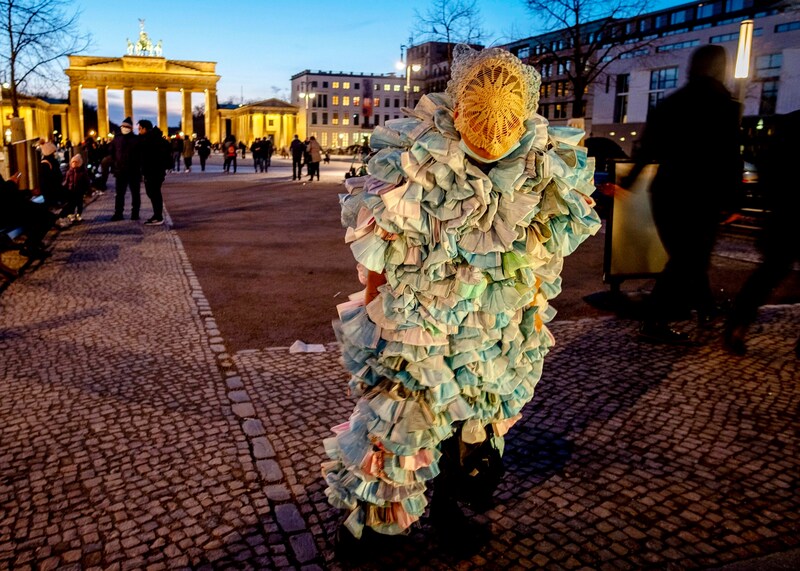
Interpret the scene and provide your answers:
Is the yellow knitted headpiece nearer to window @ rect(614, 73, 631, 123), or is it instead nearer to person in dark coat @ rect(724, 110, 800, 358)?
person in dark coat @ rect(724, 110, 800, 358)

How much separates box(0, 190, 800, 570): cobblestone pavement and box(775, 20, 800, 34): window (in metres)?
53.2

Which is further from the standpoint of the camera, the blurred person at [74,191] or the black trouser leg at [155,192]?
the black trouser leg at [155,192]

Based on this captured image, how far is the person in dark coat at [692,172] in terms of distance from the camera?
19.9ft

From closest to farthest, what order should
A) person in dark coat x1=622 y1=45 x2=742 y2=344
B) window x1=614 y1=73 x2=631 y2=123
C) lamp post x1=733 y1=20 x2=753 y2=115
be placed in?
person in dark coat x1=622 y1=45 x2=742 y2=344
lamp post x1=733 y1=20 x2=753 y2=115
window x1=614 y1=73 x2=631 y2=123

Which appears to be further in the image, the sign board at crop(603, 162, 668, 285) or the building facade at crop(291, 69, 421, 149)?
the building facade at crop(291, 69, 421, 149)

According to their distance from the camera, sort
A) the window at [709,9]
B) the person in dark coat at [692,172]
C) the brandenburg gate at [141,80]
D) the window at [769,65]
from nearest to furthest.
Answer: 1. the person in dark coat at [692,172]
2. the window at [769,65]
3. the window at [709,9]
4. the brandenburg gate at [141,80]

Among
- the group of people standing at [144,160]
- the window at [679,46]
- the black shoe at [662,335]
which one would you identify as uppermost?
the window at [679,46]

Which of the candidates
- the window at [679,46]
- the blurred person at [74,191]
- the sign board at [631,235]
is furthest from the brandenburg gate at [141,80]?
the sign board at [631,235]

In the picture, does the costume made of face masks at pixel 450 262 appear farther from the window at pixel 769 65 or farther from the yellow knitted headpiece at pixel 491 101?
the window at pixel 769 65

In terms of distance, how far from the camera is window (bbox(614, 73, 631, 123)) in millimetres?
64438

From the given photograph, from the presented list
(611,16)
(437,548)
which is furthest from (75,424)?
(611,16)

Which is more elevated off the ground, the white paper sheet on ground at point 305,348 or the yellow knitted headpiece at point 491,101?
the yellow knitted headpiece at point 491,101

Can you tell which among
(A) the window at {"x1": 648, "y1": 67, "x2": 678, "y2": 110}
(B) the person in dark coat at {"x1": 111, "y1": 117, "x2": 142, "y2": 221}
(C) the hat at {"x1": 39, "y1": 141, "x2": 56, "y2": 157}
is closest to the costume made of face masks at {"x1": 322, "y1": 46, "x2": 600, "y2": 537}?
(C) the hat at {"x1": 39, "y1": 141, "x2": 56, "y2": 157}

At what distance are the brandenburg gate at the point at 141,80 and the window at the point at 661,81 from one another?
6556 cm
